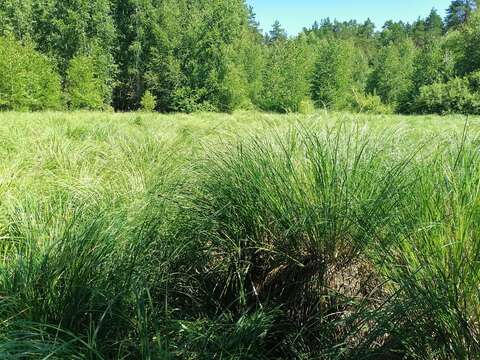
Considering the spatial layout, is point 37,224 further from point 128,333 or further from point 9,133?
point 9,133

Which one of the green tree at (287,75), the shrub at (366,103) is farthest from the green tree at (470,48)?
the shrub at (366,103)

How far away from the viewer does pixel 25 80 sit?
2600 centimetres

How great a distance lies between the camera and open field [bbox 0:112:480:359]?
1.44 meters

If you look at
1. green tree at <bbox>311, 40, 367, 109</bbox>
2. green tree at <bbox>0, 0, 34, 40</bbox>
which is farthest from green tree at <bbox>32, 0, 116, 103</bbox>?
green tree at <bbox>311, 40, 367, 109</bbox>

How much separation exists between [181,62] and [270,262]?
123ft

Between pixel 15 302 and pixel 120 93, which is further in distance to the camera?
pixel 120 93

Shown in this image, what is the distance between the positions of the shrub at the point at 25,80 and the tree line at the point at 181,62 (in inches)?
3.9

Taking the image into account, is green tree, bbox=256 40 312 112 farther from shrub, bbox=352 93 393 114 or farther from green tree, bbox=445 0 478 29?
green tree, bbox=445 0 478 29

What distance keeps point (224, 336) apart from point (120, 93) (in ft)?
136

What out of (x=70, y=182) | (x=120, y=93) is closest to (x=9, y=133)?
(x=70, y=182)

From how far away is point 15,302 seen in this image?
1659 mm

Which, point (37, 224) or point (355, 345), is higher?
point (37, 224)

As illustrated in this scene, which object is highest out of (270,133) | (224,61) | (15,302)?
(224,61)

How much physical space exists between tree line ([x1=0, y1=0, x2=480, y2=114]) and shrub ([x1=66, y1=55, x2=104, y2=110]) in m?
0.07
